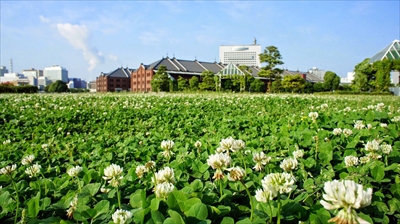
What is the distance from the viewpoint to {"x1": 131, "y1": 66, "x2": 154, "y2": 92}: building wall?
2151 inches

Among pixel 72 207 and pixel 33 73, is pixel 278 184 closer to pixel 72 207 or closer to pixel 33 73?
pixel 72 207

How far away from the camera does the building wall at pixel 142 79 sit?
54625mm

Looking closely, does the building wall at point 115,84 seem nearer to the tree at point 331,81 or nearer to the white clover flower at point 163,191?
the tree at point 331,81

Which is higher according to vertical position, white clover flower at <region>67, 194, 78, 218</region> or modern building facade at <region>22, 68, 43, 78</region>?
modern building facade at <region>22, 68, 43, 78</region>

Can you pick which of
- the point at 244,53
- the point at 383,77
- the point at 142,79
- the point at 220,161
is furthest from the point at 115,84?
the point at 220,161

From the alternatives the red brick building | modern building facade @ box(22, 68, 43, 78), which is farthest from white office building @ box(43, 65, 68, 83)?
the red brick building

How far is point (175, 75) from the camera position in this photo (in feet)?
170

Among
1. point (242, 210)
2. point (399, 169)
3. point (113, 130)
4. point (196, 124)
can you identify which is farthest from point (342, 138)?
point (113, 130)

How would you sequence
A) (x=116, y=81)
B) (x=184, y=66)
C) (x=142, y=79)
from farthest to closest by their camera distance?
1. (x=116, y=81)
2. (x=142, y=79)
3. (x=184, y=66)

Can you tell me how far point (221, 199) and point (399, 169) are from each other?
1.03 metres

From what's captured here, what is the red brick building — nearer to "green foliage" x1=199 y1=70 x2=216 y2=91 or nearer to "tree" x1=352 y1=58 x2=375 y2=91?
"green foliage" x1=199 y1=70 x2=216 y2=91

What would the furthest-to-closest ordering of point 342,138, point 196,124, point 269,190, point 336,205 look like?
point 196,124
point 342,138
point 269,190
point 336,205

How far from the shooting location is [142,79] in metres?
58.0

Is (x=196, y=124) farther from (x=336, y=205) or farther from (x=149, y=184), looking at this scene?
(x=336, y=205)
